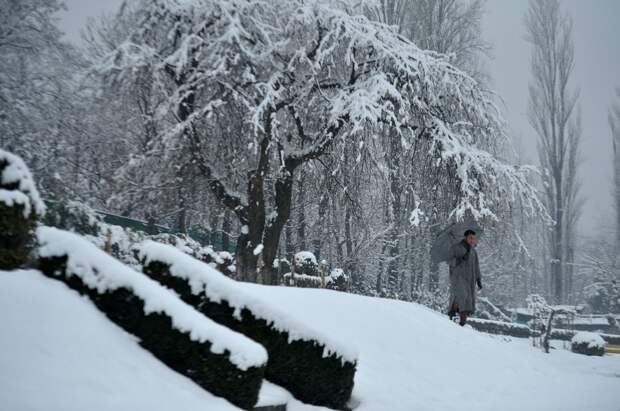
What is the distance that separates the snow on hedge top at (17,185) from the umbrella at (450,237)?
8.03 meters

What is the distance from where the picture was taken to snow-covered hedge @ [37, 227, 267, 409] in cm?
397

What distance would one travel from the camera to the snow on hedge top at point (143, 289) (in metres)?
3.96

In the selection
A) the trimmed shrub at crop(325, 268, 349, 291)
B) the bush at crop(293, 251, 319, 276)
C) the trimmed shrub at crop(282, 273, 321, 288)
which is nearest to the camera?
the trimmed shrub at crop(282, 273, 321, 288)

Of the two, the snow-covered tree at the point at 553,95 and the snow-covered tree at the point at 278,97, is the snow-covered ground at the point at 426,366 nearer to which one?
the snow-covered tree at the point at 278,97

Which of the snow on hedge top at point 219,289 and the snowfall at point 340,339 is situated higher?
the snow on hedge top at point 219,289

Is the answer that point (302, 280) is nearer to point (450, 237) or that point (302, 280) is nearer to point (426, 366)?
point (450, 237)

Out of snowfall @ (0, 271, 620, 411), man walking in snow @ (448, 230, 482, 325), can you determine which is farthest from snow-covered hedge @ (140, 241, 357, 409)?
man walking in snow @ (448, 230, 482, 325)

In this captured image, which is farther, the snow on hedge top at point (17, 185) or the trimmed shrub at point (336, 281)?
the trimmed shrub at point (336, 281)

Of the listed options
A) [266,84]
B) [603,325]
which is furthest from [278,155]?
[603,325]

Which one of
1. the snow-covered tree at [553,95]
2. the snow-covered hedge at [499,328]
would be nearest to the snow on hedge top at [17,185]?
the snow-covered hedge at [499,328]

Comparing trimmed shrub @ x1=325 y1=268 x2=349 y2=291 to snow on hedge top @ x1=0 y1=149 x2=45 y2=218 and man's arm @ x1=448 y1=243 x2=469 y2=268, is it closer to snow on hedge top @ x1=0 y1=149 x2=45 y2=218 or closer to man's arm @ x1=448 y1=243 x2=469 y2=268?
man's arm @ x1=448 y1=243 x2=469 y2=268

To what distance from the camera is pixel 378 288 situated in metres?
22.4

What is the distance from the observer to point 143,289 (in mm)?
4016

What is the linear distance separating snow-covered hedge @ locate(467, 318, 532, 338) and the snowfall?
30.9 feet
